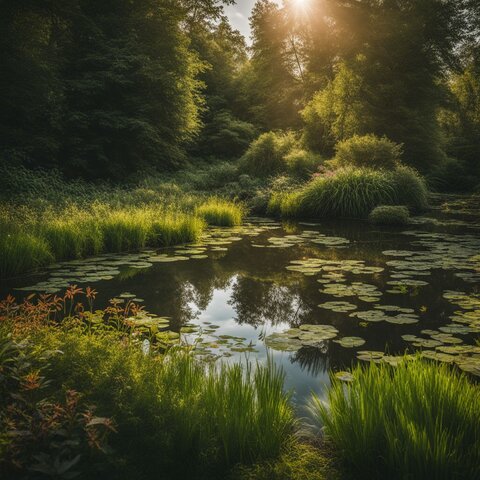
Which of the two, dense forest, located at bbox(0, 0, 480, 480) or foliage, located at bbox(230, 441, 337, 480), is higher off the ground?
dense forest, located at bbox(0, 0, 480, 480)

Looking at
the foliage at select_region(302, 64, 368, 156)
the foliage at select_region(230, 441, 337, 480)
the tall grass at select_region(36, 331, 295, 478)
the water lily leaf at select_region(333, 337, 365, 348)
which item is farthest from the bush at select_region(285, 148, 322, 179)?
the foliage at select_region(230, 441, 337, 480)

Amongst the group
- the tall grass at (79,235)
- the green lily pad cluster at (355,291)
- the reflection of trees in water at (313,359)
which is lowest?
the reflection of trees in water at (313,359)

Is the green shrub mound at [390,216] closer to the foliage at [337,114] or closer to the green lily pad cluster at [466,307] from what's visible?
the green lily pad cluster at [466,307]

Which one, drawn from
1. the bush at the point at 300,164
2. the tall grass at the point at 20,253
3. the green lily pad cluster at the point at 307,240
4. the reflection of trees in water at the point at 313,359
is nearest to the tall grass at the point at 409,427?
the reflection of trees in water at the point at 313,359

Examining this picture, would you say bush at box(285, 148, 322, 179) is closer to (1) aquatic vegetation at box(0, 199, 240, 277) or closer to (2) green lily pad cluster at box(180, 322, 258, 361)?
(1) aquatic vegetation at box(0, 199, 240, 277)

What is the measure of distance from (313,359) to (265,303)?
1.61m

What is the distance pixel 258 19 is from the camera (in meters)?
32.0

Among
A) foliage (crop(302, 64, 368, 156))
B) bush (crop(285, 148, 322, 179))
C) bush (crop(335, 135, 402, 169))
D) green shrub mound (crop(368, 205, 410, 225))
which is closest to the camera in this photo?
green shrub mound (crop(368, 205, 410, 225))

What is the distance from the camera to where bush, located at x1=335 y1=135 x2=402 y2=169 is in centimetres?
1574

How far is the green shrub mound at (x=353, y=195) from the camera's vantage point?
12.7m

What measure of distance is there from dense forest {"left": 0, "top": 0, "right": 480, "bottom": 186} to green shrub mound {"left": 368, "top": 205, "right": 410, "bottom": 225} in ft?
31.3

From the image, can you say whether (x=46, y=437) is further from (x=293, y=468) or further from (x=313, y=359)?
(x=313, y=359)

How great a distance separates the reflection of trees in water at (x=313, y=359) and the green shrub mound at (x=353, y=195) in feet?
31.6

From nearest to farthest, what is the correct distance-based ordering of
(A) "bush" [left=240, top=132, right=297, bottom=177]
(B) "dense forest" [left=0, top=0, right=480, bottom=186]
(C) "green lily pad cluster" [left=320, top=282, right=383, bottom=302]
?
(C) "green lily pad cluster" [left=320, top=282, right=383, bottom=302]
(B) "dense forest" [left=0, top=0, right=480, bottom=186]
(A) "bush" [left=240, top=132, right=297, bottom=177]
